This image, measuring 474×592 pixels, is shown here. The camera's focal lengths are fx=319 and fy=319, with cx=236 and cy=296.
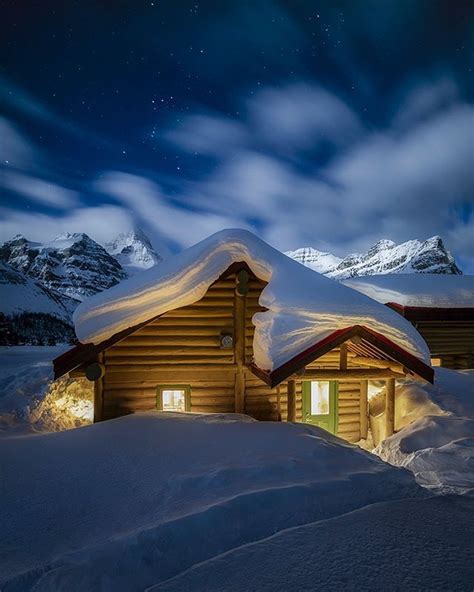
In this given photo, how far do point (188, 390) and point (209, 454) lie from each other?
3704mm

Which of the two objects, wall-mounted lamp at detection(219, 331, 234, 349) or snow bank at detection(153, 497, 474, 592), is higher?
wall-mounted lamp at detection(219, 331, 234, 349)

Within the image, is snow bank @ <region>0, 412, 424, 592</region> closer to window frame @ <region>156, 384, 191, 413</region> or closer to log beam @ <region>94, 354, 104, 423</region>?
log beam @ <region>94, 354, 104, 423</region>

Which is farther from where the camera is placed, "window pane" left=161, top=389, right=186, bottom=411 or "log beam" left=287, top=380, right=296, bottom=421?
"window pane" left=161, top=389, right=186, bottom=411

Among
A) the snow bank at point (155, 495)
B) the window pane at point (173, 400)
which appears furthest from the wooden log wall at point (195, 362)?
the snow bank at point (155, 495)

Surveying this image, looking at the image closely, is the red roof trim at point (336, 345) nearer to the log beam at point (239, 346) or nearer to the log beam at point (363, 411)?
the log beam at point (239, 346)

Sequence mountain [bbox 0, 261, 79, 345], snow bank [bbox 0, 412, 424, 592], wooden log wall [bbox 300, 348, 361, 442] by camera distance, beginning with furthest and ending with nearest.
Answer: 1. mountain [bbox 0, 261, 79, 345]
2. wooden log wall [bbox 300, 348, 361, 442]
3. snow bank [bbox 0, 412, 424, 592]

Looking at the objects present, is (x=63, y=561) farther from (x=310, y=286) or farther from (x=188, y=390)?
(x=310, y=286)

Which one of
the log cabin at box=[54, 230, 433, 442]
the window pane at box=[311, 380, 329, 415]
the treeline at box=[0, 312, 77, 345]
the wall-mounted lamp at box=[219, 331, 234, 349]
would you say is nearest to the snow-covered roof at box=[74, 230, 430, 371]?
the log cabin at box=[54, 230, 433, 442]

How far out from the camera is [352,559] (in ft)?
8.95

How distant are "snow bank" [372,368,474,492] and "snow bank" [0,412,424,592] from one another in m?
1.49

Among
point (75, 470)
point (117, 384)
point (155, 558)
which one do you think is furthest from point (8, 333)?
point (155, 558)

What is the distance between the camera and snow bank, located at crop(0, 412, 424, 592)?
9.39 ft

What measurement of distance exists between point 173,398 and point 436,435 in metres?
6.79

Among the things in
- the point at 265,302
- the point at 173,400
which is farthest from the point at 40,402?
the point at 265,302
